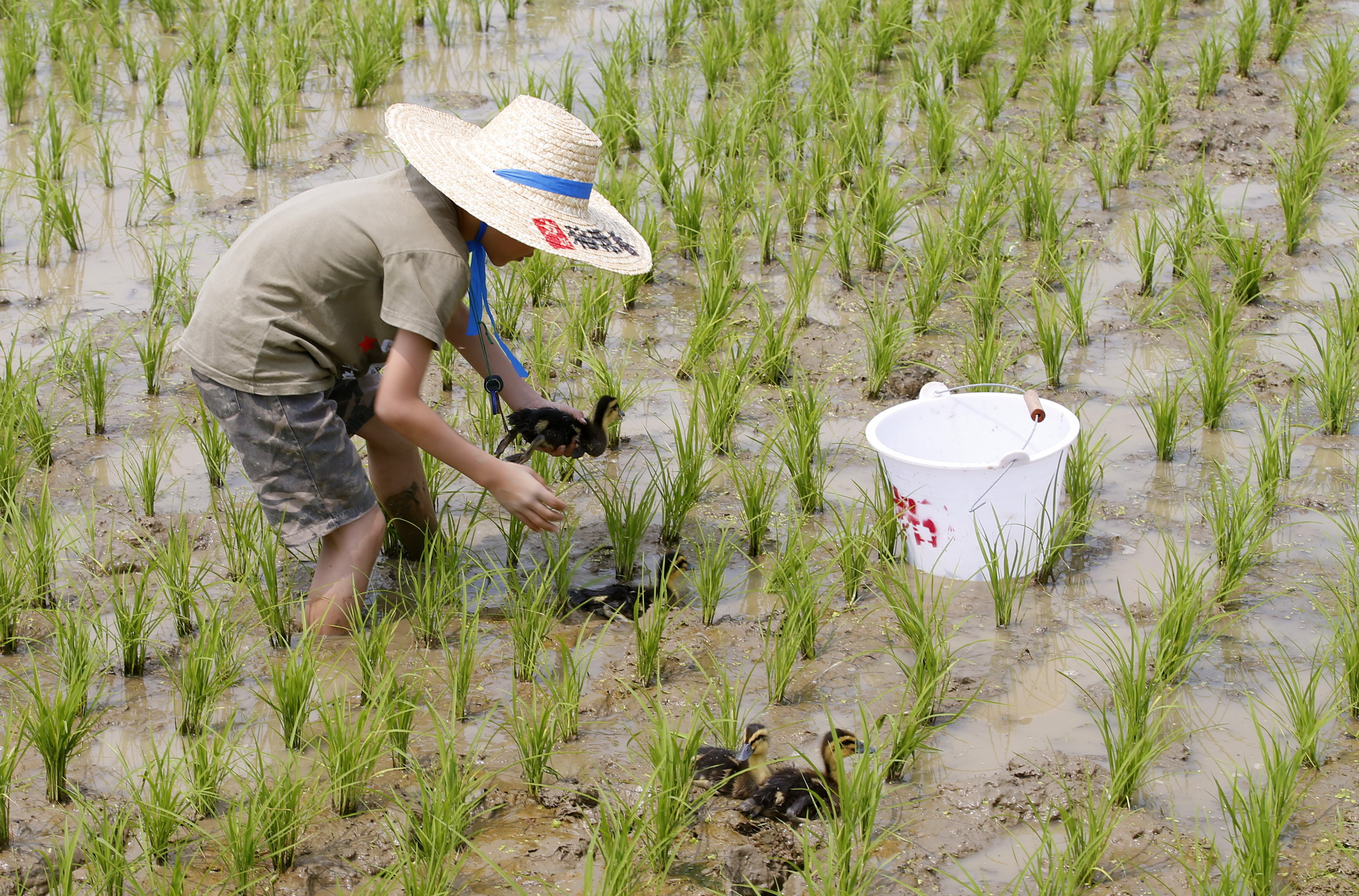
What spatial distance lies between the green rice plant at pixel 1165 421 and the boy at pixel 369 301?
1.67m

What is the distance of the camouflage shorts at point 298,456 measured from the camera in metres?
3.16

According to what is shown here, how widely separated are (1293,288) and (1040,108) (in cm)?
174

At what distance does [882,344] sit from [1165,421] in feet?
2.91


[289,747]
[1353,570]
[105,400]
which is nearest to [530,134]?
[289,747]

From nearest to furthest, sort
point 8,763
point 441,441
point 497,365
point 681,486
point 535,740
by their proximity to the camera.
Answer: point 8,763 < point 535,740 < point 441,441 < point 497,365 < point 681,486

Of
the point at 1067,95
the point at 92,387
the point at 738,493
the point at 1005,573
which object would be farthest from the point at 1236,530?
the point at 92,387

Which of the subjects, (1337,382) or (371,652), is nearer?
(371,652)

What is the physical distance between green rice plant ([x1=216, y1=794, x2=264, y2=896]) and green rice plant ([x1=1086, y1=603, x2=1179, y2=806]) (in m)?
1.62

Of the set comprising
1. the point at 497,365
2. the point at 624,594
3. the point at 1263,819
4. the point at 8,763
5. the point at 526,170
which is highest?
the point at 526,170

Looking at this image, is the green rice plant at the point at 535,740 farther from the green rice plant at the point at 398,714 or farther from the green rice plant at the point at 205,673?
the green rice plant at the point at 205,673

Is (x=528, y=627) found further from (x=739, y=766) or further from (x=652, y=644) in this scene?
(x=739, y=766)

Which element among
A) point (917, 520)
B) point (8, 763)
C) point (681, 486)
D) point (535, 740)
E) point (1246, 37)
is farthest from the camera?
point (1246, 37)

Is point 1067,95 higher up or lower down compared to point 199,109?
higher up

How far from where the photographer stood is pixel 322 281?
306cm
